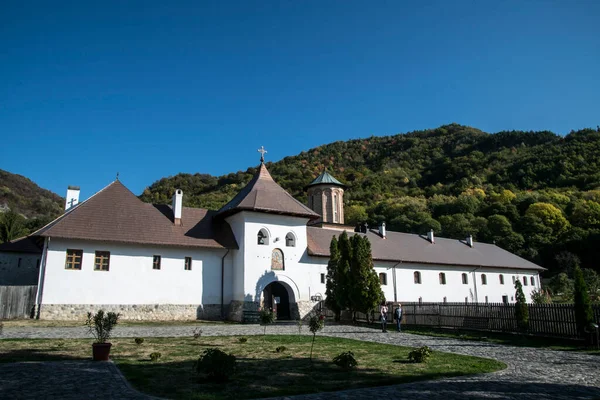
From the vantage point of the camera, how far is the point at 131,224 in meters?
25.2

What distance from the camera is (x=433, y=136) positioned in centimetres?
11125

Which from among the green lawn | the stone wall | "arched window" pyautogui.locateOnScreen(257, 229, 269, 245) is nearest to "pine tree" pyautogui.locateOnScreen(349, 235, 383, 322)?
the green lawn

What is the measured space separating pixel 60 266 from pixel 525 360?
20725 mm

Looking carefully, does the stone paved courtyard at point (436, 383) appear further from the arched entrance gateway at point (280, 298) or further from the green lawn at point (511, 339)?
the arched entrance gateway at point (280, 298)

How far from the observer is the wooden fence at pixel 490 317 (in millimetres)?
17234

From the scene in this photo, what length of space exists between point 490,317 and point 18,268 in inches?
1106

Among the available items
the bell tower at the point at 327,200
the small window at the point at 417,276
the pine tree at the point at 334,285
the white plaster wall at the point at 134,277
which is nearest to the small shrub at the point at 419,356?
the pine tree at the point at 334,285

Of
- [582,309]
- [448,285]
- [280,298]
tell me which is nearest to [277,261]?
[280,298]

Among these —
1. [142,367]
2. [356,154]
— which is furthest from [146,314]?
[356,154]

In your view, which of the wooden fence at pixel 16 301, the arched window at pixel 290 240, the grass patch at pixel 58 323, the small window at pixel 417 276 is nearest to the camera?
the grass patch at pixel 58 323

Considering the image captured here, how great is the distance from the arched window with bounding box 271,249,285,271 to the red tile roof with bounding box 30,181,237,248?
98.9 inches

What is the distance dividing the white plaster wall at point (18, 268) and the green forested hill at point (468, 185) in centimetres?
2602

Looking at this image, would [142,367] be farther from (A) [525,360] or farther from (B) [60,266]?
(B) [60,266]

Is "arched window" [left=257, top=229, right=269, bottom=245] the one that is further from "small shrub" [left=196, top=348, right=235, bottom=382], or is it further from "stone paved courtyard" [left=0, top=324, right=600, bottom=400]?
"small shrub" [left=196, top=348, right=235, bottom=382]
